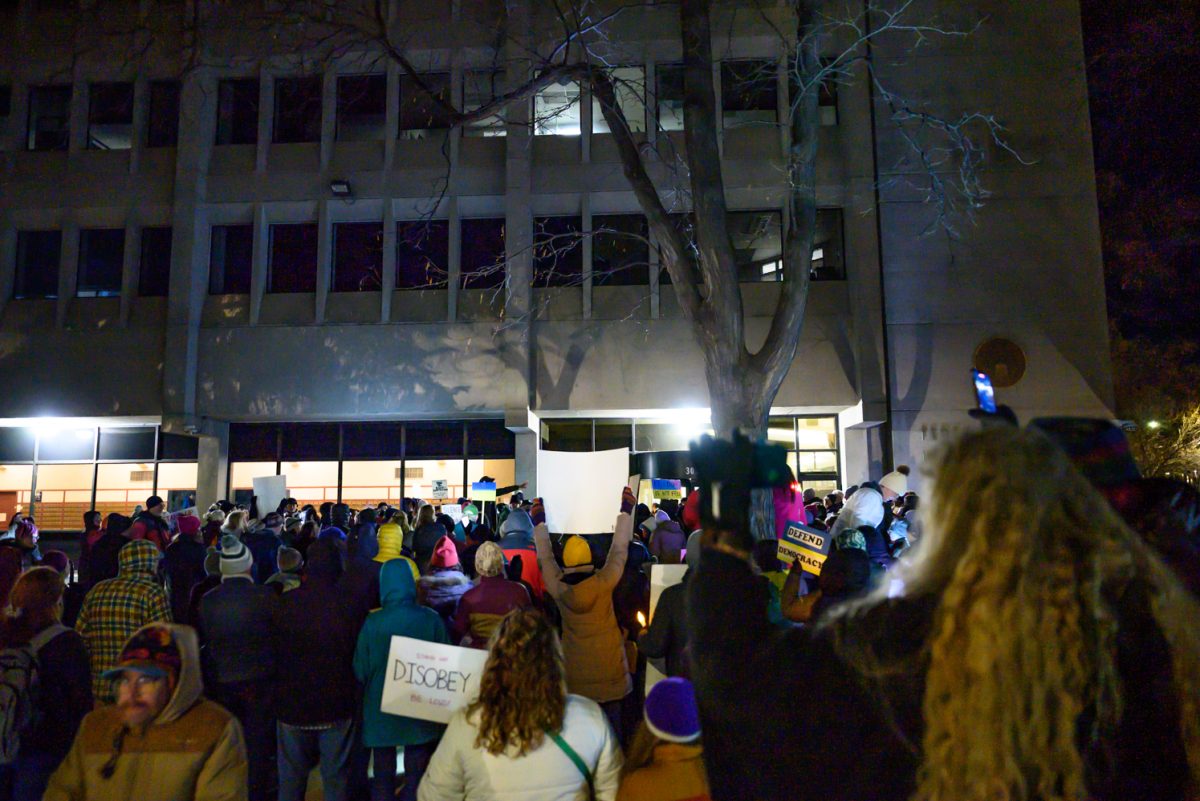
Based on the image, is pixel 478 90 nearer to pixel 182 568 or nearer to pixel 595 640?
pixel 182 568

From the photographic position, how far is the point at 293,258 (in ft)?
66.6

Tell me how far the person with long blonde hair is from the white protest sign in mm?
3143

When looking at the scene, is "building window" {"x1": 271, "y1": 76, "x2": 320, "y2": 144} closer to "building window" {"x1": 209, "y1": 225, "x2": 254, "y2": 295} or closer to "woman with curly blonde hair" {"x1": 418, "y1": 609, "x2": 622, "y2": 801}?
"building window" {"x1": 209, "y1": 225, "x2": 254, "y2": 295}

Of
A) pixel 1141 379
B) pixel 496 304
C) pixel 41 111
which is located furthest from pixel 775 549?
pixel 1141 379

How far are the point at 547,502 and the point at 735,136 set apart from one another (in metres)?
12.9

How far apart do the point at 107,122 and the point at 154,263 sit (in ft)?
13.1

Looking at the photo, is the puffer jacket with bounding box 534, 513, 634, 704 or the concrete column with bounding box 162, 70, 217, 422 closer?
the puffer jacket with bounding box 534, 513, 634, 704

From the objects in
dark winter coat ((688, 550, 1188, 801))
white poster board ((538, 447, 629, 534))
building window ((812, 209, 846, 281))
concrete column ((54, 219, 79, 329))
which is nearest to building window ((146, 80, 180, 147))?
concrete column ((54, 219, 79, 329))

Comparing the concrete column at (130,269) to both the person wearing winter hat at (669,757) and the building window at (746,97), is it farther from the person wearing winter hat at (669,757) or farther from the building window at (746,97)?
the person wearing winter hat at (669,757)

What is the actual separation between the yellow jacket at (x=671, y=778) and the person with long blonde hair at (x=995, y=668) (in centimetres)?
129

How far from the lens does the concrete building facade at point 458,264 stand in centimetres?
1800

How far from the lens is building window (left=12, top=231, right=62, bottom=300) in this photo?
2083 centimetres

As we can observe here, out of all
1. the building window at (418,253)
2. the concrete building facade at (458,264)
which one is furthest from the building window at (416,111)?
the building window at (418,253)

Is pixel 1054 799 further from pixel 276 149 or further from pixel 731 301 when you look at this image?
pixel 276 149
